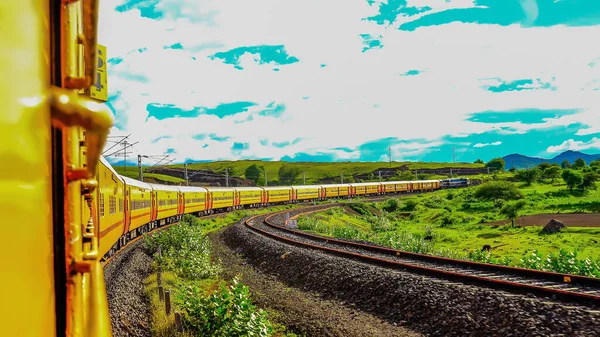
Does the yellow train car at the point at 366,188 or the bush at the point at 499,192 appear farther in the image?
the yellow train car at the point at 366,188

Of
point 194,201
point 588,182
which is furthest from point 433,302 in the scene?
point 588,182

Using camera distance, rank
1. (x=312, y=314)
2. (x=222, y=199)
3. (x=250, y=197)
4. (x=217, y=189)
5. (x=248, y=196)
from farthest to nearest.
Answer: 1. (x=250, y=197)
2. (x=248, y=196)
3. (x=222, y=199)
4. (x=217, y=189)
5. (x=312, y=314)

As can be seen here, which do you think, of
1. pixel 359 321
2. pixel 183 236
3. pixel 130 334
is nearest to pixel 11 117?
pixel 130 334

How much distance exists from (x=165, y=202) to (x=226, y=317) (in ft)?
71.4

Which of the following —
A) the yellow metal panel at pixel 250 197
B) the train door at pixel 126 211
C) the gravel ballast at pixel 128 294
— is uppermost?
the train door at pixel 126 211

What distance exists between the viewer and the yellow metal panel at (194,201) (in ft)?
114

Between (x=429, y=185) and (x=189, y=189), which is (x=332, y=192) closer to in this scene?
(x=429, y=185)

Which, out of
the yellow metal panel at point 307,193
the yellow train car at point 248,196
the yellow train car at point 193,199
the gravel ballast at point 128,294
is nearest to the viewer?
the gravel ballast at point 128,294

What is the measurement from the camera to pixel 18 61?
1140 millimetres

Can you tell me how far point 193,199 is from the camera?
36.0 metres

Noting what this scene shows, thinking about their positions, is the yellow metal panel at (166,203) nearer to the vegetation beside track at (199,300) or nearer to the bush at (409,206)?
the vegetation beside track at (199,300)

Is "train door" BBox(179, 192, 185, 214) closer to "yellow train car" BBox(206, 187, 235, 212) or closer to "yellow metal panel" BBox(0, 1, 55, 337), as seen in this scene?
"yellow train car" BBox(206, 187, 235, 212)

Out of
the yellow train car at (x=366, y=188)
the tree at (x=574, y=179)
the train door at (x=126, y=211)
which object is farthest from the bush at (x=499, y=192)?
the train door at (x=126, y=211)

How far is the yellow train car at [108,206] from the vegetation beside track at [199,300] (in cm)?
167
